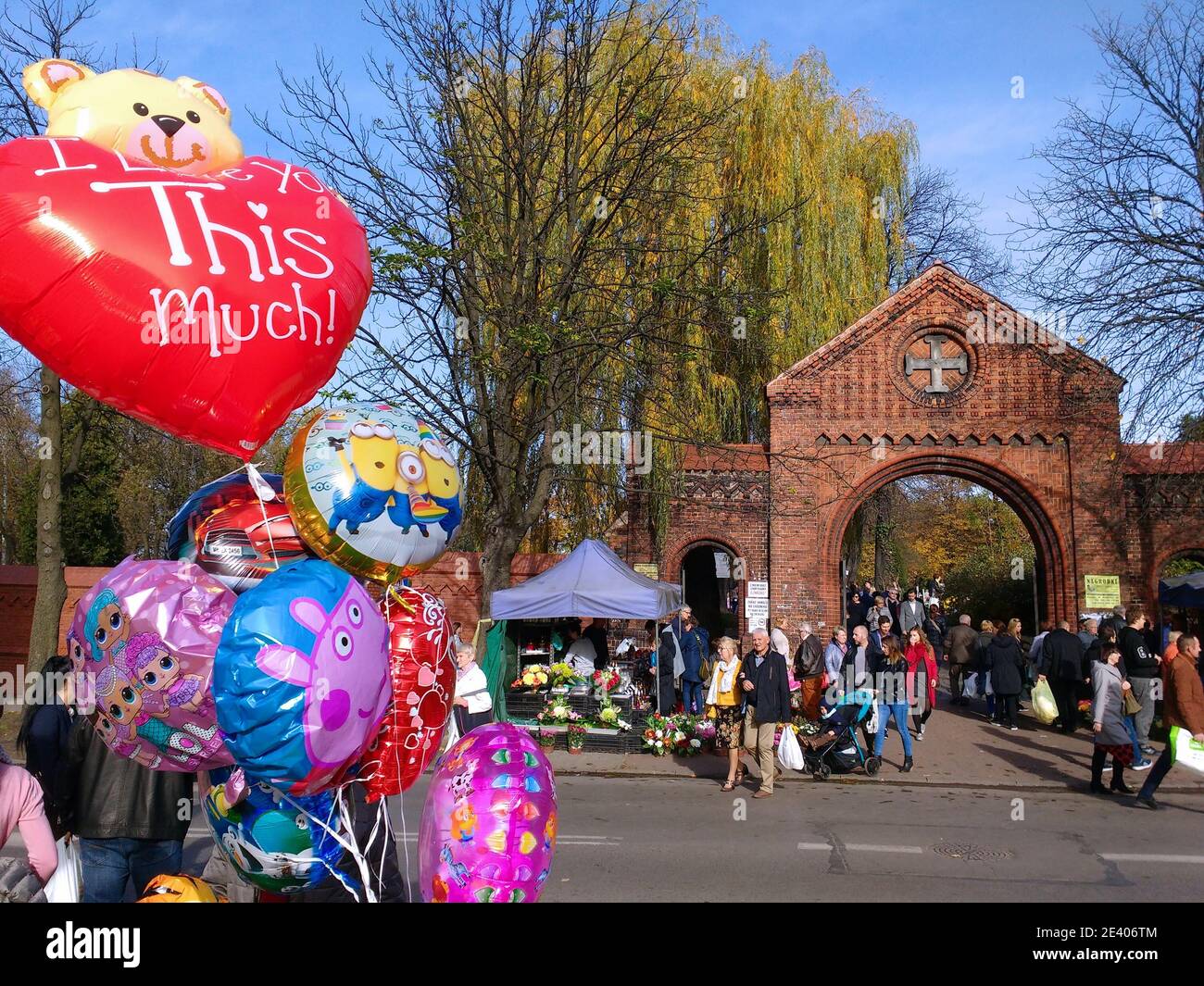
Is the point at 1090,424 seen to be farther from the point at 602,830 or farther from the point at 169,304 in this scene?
the point at 169,304

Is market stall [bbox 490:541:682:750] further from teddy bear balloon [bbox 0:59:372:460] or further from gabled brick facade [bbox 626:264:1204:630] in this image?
teddy bear balloon [bbox 0:59:372:460]

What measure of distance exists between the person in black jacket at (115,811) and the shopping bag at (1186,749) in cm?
896

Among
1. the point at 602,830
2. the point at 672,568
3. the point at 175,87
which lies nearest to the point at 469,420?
the point at 672,568

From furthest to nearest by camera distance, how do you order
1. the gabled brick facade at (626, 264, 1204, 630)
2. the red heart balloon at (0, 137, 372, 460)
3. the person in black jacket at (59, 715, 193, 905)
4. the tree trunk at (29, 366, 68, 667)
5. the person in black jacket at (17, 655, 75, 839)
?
the gabled brick facade at (626, 264, 1204, 630)
the tree trunk at (29, 366, 68, 667)
the person in black jacket at (17, 655, 75, 839)
the person in black jacket at (59, 715, 193, 905)
the red heart balloon at (0, 137, 372, 460)

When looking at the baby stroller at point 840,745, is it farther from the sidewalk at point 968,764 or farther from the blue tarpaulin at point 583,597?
the blue tarpaulin at point 583,597

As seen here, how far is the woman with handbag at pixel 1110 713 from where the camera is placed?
10359mm

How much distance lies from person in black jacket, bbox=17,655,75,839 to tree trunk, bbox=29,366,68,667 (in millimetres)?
10726

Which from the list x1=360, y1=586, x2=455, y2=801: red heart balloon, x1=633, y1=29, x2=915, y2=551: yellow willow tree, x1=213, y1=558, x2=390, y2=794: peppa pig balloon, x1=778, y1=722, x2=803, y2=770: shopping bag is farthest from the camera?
x1=633, y1=29, x2=915, y2=551: yellow willow tree

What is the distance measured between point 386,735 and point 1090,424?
17824 millimetres

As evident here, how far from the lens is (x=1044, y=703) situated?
14.1m

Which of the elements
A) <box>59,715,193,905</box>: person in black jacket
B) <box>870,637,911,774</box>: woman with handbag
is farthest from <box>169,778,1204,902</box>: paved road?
<box>59,715,193,905</box>: person in black jacket

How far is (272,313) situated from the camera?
3.40 m

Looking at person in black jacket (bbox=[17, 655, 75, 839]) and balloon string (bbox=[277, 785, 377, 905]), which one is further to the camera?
person in black jacket (bbox=[17, 655, 75, 839])

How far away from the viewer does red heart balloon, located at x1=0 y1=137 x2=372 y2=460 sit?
3.13 meters
